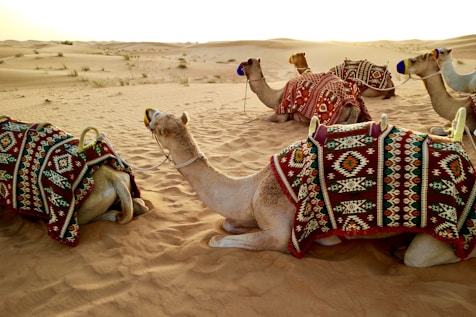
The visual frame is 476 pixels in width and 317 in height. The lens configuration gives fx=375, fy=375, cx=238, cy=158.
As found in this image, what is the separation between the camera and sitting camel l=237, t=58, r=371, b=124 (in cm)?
669

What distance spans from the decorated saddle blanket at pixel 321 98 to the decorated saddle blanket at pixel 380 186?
384 centimetres

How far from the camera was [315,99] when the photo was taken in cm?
707

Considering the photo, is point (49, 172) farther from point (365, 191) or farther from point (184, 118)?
point (365, 191)

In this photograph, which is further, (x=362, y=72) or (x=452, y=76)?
(x=362, y=72)

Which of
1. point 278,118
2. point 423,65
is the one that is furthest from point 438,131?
point 278,118

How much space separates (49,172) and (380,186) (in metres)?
2.90

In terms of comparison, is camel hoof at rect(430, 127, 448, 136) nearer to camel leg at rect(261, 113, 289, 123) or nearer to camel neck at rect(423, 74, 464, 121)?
camel neck at rect(423, 74, 464, 121)

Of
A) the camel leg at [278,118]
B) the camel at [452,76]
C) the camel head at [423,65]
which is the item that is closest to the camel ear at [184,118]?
the camel head at [423,65]

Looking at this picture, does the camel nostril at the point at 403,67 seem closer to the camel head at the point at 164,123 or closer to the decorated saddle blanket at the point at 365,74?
the decorated saddle blanket at the point at 365,74

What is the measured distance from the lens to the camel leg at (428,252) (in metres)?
2.67

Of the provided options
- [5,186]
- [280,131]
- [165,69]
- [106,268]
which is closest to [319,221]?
[106,268]

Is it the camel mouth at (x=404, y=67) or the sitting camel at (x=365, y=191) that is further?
the camel mouth at (x=404, y=67)

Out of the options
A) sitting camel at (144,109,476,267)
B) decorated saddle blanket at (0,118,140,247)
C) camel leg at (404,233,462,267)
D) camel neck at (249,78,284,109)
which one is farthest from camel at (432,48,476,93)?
decorated saddle blanket at (0,118,140,247)

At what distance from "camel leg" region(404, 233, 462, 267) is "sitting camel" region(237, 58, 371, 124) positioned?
3958 mm
